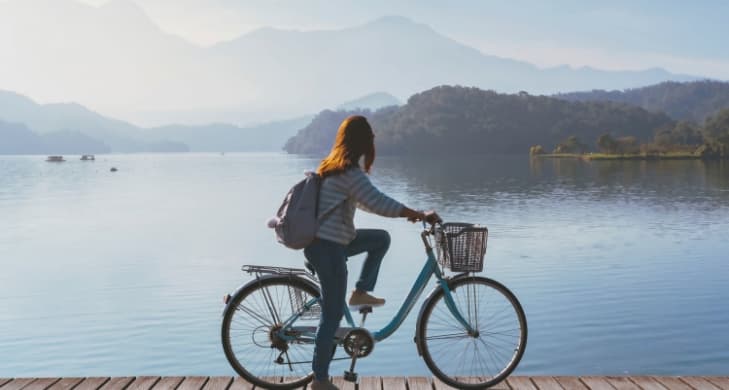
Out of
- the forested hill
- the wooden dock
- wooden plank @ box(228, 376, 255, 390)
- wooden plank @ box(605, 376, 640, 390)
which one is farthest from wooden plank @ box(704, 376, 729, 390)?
the forested hill

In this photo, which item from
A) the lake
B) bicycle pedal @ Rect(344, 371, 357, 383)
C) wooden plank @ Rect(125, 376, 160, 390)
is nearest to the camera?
bicycle pedal @ Rect(344, 371, 357, 383)

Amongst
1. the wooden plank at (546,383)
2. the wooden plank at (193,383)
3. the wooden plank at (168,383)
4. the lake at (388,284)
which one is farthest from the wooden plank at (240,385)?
the lake at (388,284)

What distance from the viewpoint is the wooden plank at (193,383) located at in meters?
5.53

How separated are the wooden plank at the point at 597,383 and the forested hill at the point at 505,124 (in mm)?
170048

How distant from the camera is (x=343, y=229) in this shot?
4945 mm

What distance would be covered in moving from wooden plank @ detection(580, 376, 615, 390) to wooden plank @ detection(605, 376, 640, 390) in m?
0.04

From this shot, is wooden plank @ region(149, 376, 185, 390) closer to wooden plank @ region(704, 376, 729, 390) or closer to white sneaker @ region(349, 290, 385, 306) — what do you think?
white sneaker @ region(349, 290, 385, 306)

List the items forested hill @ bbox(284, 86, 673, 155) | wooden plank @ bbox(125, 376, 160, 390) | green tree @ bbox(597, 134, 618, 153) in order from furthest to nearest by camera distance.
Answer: forested hill @ bbox(284, 86, 673, 155) → green tree @ bbox(597, 134, 618, 153) → wooden plank @ bbox(125, 376, 160, 390)

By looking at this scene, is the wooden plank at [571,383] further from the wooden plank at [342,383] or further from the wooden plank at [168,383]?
the wooden plank at [168,383]

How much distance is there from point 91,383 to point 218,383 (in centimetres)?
97

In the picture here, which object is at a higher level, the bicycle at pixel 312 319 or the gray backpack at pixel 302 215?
the gray backpack at pixel 302 215

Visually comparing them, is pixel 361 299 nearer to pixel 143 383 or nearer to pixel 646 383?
pixel 143 383

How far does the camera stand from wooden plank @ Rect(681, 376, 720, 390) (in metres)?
5.50

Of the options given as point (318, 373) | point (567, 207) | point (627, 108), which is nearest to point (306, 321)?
point (318, 373)
